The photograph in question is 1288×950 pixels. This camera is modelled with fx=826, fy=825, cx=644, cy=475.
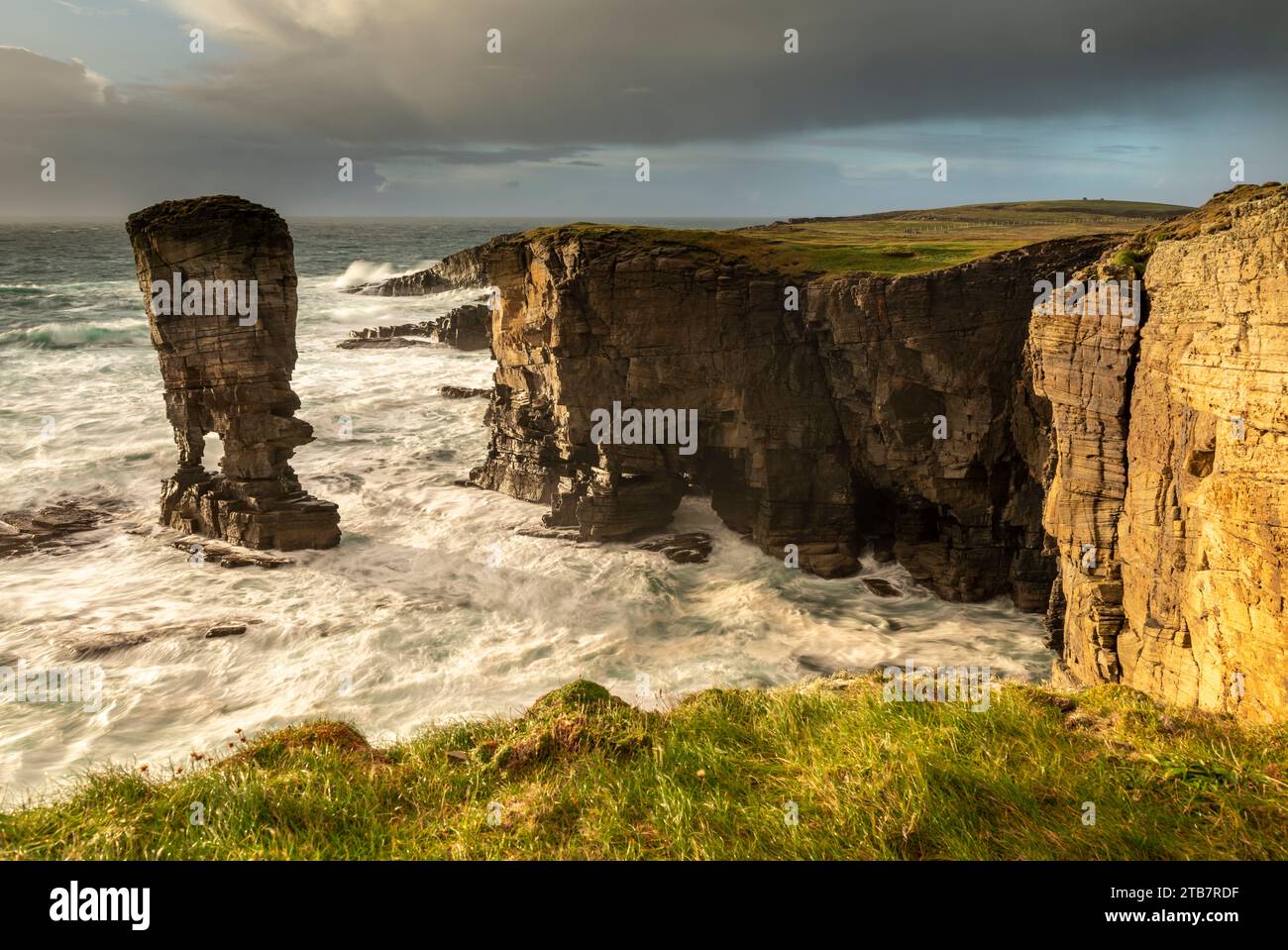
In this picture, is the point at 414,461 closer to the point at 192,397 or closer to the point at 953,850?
the point at 192,397

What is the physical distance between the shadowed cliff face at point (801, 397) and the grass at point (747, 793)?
60.9 ft

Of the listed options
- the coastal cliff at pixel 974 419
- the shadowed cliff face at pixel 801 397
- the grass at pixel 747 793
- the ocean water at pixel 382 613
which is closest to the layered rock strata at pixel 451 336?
the ocean water at pixel 382 613

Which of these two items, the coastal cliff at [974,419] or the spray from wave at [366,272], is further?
the spray from wave at [366,272]

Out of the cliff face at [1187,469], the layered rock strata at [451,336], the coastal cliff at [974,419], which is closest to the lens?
the cliff face at [1187,469]

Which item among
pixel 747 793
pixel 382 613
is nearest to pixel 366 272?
pixel 382 613

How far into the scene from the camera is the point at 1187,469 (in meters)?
12.5

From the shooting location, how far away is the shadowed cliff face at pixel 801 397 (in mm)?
25188

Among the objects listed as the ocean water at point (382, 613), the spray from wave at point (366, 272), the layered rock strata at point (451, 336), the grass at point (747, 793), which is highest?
the spray from wave at point (366, 272)

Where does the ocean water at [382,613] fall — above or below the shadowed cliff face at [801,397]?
below

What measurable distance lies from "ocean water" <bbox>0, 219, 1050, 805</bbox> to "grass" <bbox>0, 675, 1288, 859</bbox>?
4.98 meters

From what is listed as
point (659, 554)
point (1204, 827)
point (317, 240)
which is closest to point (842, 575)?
point (659, 554)

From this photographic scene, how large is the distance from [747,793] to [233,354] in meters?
28.1

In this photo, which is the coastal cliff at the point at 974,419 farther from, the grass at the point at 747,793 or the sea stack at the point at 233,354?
the sea stack at the point at 233,354

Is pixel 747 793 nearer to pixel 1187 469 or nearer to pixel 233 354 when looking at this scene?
pixel 1187 469
